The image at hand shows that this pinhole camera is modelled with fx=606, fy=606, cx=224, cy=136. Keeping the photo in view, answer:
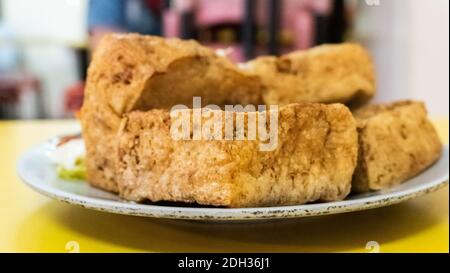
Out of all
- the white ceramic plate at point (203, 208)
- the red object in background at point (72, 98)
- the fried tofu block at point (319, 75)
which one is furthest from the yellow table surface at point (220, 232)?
→ the red object in background at point (72, 98)

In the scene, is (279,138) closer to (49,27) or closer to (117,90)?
(117,90)

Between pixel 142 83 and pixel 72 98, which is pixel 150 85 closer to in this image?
pixel 142 83

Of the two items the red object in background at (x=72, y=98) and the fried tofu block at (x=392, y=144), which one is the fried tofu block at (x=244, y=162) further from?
the red object in background at (x=72, y=98)

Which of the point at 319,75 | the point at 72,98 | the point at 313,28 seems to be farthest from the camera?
the point at 72,98

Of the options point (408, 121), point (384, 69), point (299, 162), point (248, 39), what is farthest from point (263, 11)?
point (299, 162)

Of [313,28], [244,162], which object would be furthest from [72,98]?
[244,162]

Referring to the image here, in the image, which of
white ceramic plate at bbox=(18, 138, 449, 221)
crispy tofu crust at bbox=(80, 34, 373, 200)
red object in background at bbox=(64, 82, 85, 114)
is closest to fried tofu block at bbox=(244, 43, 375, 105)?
crispy tofu crust at bbox=(80, 34, 373, 200)
